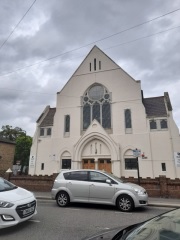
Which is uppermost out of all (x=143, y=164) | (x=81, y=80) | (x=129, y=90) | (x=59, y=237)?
(x=81, y=80)

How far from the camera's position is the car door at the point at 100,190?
8859mm

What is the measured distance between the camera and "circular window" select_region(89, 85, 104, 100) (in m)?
26.1

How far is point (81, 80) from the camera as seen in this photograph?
2736 cm

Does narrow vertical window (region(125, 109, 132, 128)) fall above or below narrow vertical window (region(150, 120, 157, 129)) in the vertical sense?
above

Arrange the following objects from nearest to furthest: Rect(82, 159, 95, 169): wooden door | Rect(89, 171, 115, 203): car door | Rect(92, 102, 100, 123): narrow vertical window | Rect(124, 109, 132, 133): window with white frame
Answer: Rect(89, 171, 115, 203): car door < Rect(124, 109, 132, 133): window with white frame < Rect(82, 159, 95, 169): wooden door < Rect(92, 102, 100, 123): narrow vertical window

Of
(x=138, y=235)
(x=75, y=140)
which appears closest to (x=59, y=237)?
(x=138, y=235)

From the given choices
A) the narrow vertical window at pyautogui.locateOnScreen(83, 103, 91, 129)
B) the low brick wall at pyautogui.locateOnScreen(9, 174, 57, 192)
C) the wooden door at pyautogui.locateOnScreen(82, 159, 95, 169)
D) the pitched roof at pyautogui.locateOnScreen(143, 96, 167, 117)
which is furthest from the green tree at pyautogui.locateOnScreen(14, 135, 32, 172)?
the low brick wall at pyautogui.locateOnScreen(9, 174, 57, 192)

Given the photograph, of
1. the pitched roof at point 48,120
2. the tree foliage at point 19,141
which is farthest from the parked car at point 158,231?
the tree foliage at point 19,141

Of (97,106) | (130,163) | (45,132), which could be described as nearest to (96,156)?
(130,163)

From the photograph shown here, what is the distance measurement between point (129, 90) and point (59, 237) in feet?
70.1

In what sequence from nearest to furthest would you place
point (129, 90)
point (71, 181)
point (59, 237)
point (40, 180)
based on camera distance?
point (59, 237) → point (71, 181) → point (40, 180) → point (129, 90)

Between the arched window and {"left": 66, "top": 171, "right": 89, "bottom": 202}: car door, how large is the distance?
15.1 m

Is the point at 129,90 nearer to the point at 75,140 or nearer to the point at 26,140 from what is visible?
the point at 75,140

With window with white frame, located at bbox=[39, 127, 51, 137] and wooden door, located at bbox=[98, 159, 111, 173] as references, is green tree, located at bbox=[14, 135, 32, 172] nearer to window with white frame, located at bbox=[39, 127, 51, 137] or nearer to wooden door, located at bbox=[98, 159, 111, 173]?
window with white frame, located at bbox=[39, 127, 51, 137]
